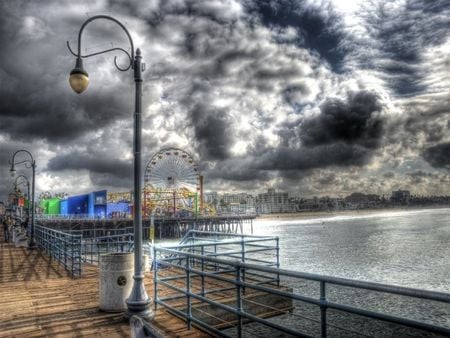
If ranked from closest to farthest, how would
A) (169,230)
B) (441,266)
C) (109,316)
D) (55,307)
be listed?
(109,316) → (55,307) → (441,266) → (169,230)

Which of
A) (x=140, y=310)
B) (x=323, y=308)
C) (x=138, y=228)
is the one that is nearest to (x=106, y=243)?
(x=138, y=228)

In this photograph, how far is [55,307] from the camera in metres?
7.41

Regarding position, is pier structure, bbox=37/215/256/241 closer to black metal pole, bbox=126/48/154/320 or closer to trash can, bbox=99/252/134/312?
trash can, bbox=99/252/134/312

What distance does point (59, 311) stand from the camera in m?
7.09

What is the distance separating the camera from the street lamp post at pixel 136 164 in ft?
20.5

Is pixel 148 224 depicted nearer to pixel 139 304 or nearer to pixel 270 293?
pixel 139 304

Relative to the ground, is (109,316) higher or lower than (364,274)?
higher

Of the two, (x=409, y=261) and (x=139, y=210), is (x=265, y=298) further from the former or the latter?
(x=409, y=261)

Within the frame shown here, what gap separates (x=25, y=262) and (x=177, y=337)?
1180 centimetres

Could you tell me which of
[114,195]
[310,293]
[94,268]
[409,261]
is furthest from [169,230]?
[94,268]

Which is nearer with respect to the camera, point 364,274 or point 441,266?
point 364,274

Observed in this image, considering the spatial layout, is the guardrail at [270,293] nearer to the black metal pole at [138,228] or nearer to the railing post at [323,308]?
the railing post at [323,308]

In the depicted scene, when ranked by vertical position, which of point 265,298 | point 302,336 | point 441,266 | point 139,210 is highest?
point 139,210

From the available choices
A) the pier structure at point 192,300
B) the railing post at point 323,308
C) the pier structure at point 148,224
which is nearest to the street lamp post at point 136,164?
the pier structure at point 192,300
